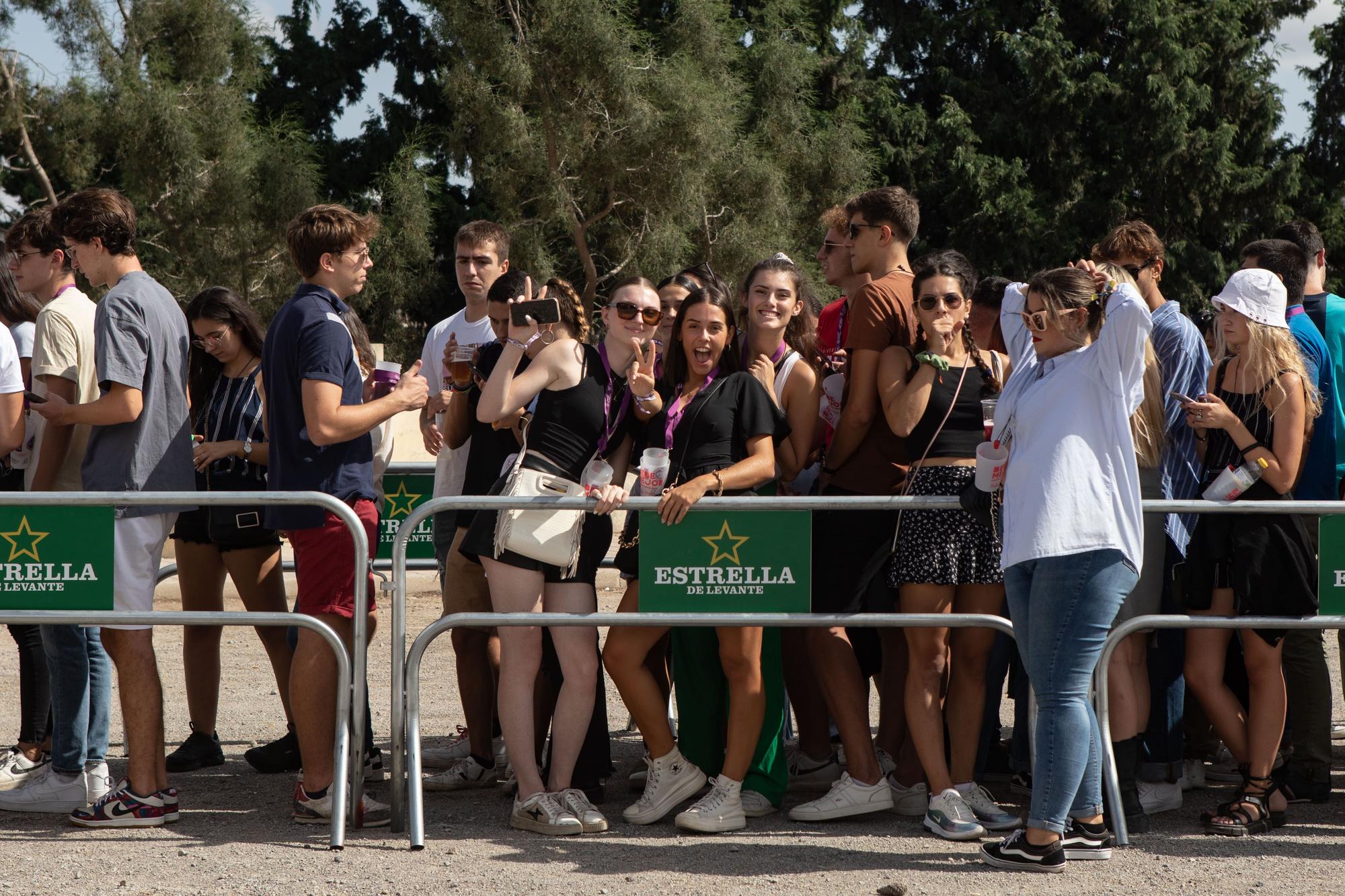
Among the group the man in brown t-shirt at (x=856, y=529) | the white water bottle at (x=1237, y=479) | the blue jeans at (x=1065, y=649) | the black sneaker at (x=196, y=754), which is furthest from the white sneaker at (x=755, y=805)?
the black sneaker at (x=196, y=754)

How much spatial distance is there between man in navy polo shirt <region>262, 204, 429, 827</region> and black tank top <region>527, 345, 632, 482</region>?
17.8 inches

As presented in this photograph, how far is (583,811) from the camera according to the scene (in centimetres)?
467

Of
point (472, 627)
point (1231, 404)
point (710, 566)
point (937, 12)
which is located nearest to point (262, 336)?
point (472, 627)

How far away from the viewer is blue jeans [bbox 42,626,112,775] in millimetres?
4840

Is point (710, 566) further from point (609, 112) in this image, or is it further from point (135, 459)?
point (609, 112)

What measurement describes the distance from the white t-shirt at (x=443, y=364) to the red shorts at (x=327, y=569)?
950 millimetres

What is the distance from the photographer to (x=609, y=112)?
28656 mm

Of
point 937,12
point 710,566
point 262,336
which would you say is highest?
point 937,12

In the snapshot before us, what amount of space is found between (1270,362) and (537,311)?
2545 millimetres

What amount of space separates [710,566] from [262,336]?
2.23 metres

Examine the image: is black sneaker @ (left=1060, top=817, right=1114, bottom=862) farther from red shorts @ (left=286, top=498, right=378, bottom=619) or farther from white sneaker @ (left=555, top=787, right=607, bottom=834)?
red shorts @ (left=286, top=498, right=378, bottom=619)

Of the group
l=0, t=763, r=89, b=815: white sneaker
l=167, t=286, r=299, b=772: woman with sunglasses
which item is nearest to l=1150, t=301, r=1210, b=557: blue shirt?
l=167, t=286, r=299, b=772: woman with sunglasses

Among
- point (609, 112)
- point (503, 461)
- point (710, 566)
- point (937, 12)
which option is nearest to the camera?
point (710, 566)

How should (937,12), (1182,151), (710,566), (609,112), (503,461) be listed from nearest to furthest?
(710,566) < (503,461) < (609,112) < (1182,151) < (937,12)
